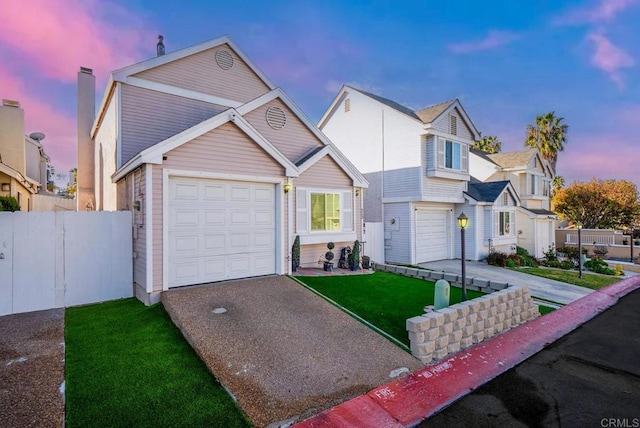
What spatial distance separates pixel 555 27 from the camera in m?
15.2

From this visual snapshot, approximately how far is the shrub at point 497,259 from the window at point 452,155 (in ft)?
16.0

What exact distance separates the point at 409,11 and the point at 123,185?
14.6 metres

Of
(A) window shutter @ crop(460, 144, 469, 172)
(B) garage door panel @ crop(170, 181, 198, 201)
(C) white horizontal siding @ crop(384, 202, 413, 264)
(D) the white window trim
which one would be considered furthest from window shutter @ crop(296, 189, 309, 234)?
(A) window shutter @ crop(460, 144, 469, 172)

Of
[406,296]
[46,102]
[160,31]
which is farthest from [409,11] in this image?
[46,102]

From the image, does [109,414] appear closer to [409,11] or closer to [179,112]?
[179,112]

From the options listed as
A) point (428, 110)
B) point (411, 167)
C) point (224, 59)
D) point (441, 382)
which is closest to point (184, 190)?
point (441, 382)

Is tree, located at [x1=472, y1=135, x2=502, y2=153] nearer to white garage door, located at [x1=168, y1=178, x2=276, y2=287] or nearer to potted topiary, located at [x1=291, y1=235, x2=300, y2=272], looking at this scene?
potted topiary, located at [x1=291, y1=235, x2=300, y2=272]

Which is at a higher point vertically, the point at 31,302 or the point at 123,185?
the point at 123,185

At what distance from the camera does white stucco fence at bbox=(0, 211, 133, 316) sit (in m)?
6.66

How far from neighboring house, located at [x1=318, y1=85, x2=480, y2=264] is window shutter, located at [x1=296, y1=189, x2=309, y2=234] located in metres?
6.83

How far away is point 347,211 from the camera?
37.4 ft

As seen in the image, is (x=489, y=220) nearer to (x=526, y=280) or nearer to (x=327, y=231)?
(x=526, y=280)

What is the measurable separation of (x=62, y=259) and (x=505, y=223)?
66.6ft

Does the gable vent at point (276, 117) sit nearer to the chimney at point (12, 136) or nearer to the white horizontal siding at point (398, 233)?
the white horizontal siding at point (398, 233)
